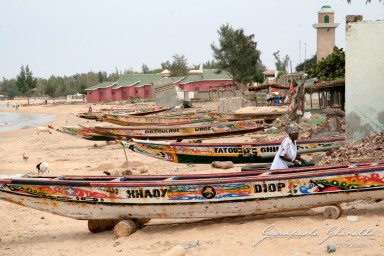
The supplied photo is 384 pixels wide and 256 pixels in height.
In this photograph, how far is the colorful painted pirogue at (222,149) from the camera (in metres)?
A: 11.1

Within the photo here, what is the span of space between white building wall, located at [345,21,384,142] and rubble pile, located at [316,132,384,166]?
33cm

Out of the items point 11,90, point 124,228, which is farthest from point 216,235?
point 11,90

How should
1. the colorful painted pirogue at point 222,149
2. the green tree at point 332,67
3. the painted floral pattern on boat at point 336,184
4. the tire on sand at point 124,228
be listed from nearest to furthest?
the painted floral pattern on boat at point 336,184
the tire on sand at point 124,228
the colorful painted pirogue at point 222,149
the green tree at point 332,67

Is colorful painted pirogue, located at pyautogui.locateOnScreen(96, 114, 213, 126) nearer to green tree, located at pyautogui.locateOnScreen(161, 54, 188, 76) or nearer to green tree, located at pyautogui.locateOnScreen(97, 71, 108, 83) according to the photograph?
green tree, located at pyautogui.locateOnScreen(161, 54, 188, 76)

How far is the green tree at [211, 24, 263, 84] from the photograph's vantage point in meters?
49.6

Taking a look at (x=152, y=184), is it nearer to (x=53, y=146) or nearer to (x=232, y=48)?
(x=53, y=146)

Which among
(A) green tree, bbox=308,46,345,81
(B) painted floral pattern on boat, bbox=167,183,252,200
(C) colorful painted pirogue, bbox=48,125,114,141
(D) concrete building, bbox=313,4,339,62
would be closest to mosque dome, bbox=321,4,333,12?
(D) concrete building, bbox=313,4,339,62

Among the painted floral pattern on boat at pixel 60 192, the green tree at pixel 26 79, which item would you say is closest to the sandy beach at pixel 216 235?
the painted floral pattern on boat at pixel 60 192

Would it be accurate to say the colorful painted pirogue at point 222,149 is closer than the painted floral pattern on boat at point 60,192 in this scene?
No

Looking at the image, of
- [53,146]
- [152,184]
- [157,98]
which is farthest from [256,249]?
[157,98]

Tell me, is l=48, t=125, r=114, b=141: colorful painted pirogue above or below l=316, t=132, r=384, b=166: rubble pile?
below

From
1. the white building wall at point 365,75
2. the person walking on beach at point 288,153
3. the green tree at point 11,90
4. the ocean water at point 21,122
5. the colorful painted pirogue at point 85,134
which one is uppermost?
the green tree at point 11,90

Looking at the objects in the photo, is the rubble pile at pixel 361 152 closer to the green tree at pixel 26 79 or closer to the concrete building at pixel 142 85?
the concrete building at pixel 142 85

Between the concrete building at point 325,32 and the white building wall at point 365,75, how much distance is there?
2430 centimetres
